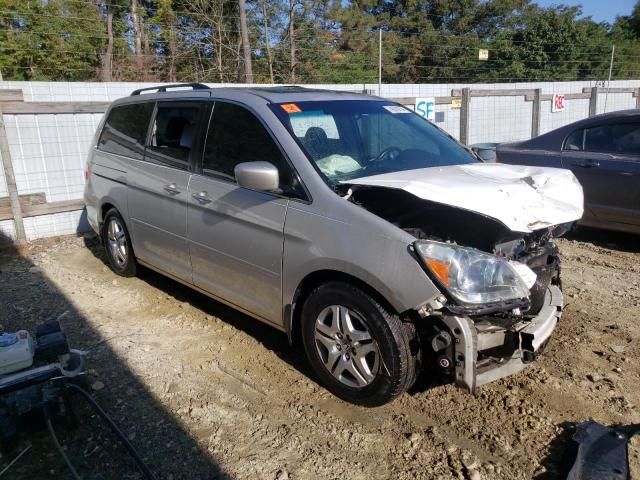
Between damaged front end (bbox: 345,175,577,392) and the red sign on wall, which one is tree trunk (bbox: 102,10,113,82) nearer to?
the red sign on wall

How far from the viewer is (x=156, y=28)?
20.8 metres

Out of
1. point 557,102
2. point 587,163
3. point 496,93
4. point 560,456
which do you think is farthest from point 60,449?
point 557,102

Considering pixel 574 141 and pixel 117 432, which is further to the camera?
pixel 574 141

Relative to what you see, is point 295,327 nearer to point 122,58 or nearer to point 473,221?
point 473,221

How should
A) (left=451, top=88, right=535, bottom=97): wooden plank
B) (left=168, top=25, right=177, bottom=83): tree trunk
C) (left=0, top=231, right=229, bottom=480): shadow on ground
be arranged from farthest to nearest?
(left=168, top=25, right=177, bottom=83): tree trunk → (left=451, top=88, right=535, bottom=97): wooden plank → (left=0, top=231, right=229, bottom=480): shadow on ground

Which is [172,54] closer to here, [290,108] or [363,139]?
[290,108]

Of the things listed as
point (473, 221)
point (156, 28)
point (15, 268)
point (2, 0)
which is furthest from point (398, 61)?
point (473, 221)

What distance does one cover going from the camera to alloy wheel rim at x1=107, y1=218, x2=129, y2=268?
5391 millimetres

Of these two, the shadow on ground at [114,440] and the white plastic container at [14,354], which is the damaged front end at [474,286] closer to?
the shadow on ground at [114,440]

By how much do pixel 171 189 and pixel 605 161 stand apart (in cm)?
489

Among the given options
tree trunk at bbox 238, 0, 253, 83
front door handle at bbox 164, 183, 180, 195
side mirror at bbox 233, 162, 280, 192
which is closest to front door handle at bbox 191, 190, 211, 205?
front door handle at bbox 164, 183, 180, 195

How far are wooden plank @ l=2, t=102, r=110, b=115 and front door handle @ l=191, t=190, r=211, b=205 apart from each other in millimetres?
3782

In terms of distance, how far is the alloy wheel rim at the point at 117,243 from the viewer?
212 inches

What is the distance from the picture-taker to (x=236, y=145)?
3812 millimetres
